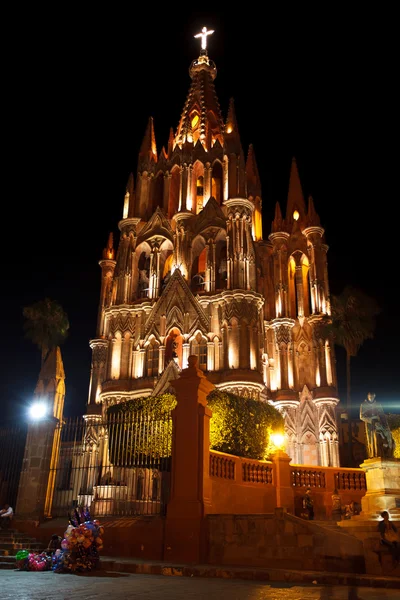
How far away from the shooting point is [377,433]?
58.4ft

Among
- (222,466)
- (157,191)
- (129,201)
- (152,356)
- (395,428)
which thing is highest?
(157,191)

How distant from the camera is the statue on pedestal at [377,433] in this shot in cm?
1772

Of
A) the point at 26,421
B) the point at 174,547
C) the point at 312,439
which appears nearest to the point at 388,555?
the point at 174,547

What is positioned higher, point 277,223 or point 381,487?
point 277,223

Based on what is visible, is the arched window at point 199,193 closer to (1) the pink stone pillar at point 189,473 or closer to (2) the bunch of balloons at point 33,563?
(1) the pink stone pillar at point 189,473

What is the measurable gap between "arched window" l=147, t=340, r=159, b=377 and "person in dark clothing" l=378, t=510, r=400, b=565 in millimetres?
24853

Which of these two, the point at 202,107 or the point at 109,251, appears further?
the point at 202,107

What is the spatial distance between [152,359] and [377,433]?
70.8 ft

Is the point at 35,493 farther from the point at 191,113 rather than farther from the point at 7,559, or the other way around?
the point at 191,113

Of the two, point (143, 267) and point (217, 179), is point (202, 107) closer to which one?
point (217, 179)

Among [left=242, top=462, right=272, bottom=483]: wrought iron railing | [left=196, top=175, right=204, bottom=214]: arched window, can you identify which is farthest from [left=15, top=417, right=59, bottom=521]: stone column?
[left=196, top=175, right=204, bottom=214]: arched window

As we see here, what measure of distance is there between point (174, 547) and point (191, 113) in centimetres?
4084

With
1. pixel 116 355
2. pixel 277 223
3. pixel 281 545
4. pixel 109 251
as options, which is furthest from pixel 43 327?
pixel 281 545

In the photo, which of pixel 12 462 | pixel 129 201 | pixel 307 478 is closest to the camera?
pixel 12 462
